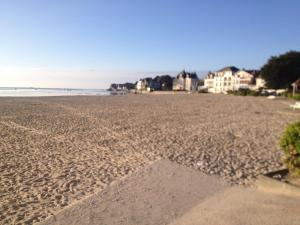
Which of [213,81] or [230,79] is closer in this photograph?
[230,79]

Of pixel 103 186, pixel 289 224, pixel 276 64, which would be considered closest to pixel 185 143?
pixel 103 186

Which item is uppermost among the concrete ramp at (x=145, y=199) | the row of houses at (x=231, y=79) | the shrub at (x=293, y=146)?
the row of houses at (x=231, y=79)

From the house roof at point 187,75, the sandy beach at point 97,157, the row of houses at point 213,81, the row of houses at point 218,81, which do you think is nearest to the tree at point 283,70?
the row of houses at point 213,81

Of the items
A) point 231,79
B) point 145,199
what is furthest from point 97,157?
point 231,79

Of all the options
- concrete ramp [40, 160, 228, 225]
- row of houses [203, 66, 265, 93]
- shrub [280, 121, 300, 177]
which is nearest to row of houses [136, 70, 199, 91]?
row of houses [203, 66, 265, 93]

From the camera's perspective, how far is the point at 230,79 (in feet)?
387

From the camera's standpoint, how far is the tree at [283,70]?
65.9 m

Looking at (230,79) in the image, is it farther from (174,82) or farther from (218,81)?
(174,82)

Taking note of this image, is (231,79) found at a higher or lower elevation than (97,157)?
higher

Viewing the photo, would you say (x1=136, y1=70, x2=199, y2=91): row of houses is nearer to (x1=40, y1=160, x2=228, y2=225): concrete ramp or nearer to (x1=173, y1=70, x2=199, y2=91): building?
(x1=173, y1=70, x2=199, y2=91): building

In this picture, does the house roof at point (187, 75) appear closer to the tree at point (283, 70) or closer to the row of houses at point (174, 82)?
the row of houses at point (174, 82)

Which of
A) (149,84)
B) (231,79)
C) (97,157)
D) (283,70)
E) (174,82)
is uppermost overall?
(283,70)

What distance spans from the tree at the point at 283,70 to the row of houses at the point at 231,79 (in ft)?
109

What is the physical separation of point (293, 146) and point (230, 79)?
377 feet
